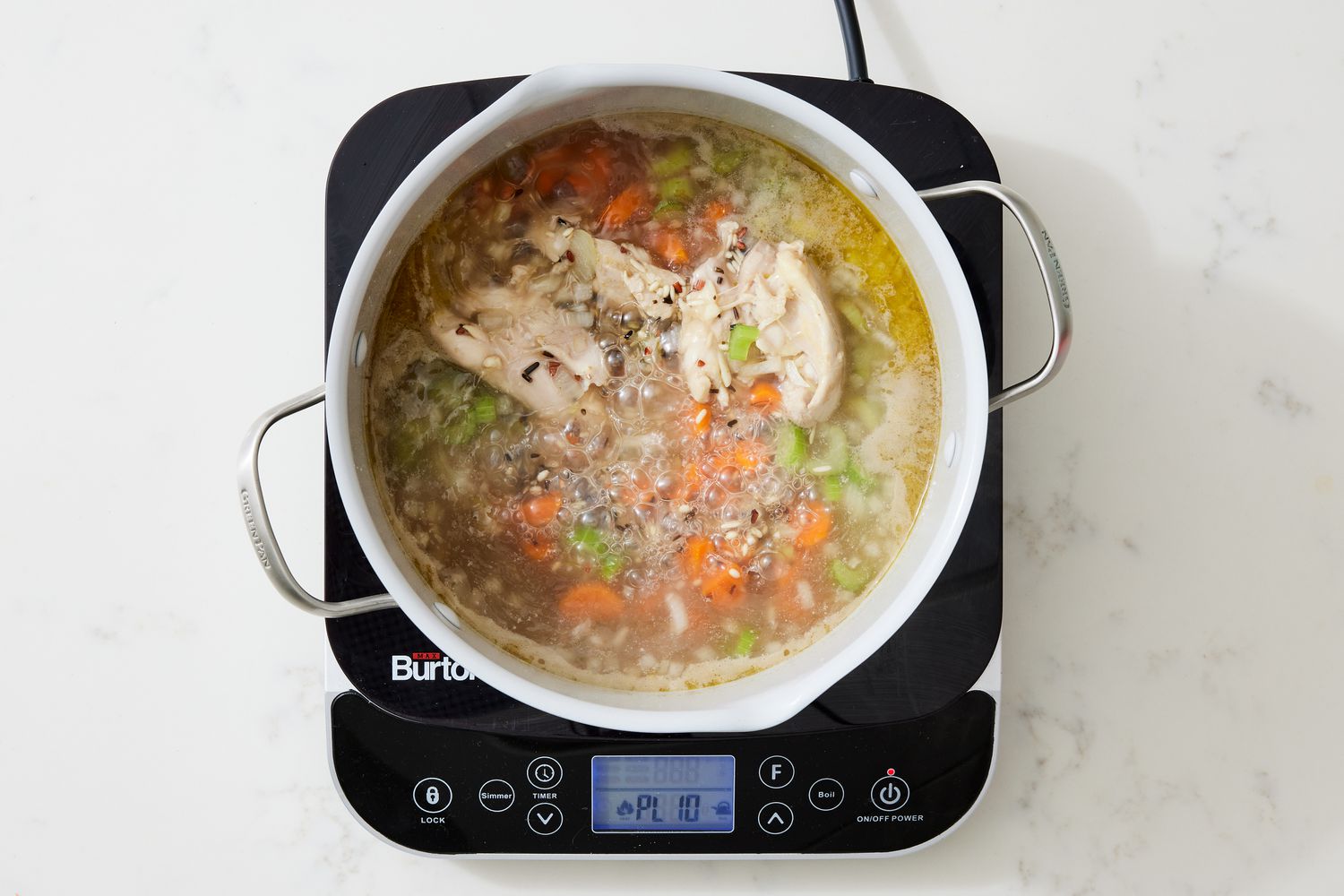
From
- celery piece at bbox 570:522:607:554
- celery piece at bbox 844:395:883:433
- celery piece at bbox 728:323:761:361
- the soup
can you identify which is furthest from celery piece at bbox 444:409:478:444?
celery piece at bbox 844:395:883:433

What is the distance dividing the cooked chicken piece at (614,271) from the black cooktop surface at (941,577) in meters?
0.16

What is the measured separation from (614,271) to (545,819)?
1.81ft

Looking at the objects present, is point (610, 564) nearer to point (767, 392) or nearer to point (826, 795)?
point (767, 392)

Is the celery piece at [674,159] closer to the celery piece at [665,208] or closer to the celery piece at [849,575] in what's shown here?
the celery piece at [665,208]

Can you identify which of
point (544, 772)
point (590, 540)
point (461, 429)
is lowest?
point (544, 772)

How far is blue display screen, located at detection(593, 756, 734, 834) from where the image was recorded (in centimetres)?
98

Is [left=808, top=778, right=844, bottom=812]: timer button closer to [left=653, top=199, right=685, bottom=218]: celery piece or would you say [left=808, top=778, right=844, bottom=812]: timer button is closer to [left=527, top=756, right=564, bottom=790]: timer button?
[left=527, top=756, right=564, bottom=790]: timer button

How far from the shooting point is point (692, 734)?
0.97m

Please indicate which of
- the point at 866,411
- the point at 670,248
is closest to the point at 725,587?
the point at 866,411

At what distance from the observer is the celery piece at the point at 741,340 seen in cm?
87

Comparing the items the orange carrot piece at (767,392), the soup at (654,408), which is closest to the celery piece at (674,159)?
the soup at (654,408)

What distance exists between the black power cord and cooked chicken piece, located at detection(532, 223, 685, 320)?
12.0 inches

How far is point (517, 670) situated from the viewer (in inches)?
33.0

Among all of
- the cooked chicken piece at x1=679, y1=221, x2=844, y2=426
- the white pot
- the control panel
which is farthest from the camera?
the control panel
